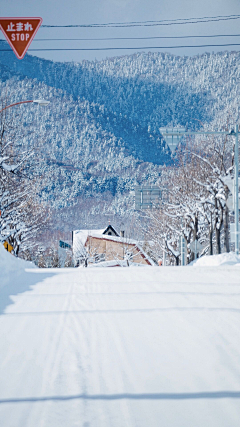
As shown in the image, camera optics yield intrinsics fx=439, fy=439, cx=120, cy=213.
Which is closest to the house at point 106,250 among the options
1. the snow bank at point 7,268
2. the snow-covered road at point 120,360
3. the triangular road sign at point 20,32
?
the snow bank at point 7,268

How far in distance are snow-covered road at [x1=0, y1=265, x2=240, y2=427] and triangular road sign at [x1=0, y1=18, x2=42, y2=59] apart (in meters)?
8.10

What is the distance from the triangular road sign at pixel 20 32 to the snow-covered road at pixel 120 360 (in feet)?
26.6

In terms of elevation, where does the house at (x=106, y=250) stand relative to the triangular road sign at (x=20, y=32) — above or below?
below

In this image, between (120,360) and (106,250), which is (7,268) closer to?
(120,360)

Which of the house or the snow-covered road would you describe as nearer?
the snow-covered road

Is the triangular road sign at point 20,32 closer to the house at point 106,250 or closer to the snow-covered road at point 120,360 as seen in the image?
the snow-covered road at point 120,360

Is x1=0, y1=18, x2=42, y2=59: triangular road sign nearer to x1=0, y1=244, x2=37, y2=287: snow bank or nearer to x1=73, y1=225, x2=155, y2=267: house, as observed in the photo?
x1=0, y1=244, x2=37, y2=287: snow bank

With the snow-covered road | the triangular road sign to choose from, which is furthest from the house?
the snow-covered road

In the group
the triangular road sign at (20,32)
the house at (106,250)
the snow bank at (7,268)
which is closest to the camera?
the snow bank at (7,268)

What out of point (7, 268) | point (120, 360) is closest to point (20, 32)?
point (7, 268)

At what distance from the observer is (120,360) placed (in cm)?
457

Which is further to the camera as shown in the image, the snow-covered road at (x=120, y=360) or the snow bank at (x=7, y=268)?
the snow bank at (x=7, y=268)

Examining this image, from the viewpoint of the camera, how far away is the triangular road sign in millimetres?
12984

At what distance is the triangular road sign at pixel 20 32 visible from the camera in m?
13.0
